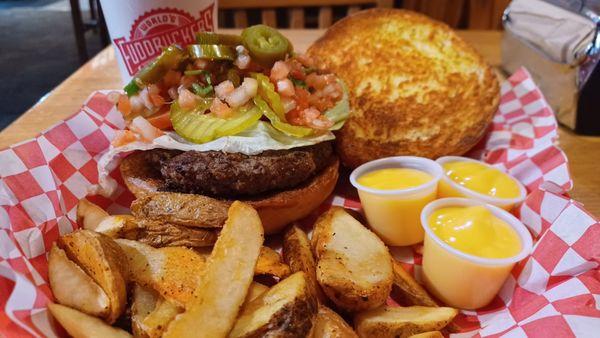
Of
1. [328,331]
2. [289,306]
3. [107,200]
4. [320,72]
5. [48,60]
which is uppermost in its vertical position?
[320,72]

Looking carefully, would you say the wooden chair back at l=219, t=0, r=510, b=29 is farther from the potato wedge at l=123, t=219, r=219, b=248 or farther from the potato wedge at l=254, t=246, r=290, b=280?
the potato wedge at l=254, t=246, r=290, b=280

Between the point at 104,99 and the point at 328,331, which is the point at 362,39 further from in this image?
the point at 328,331

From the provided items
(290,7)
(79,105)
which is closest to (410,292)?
(79,105)

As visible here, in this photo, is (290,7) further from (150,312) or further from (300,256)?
(150,312)

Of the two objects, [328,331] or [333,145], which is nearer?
[328,331]

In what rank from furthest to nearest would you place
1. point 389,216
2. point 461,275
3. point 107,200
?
1. point 107,200
2. point 389,216
3. point 461,275

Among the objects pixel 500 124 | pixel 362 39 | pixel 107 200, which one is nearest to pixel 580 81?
pixel 500 124

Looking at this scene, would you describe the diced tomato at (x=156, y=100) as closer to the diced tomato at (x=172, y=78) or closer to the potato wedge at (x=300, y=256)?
the diced tomato at (x=172, y=78)

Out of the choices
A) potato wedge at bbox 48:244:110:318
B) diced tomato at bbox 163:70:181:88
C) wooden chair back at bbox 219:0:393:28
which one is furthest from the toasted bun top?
wooden chair back at bbox 219:0:393:28
